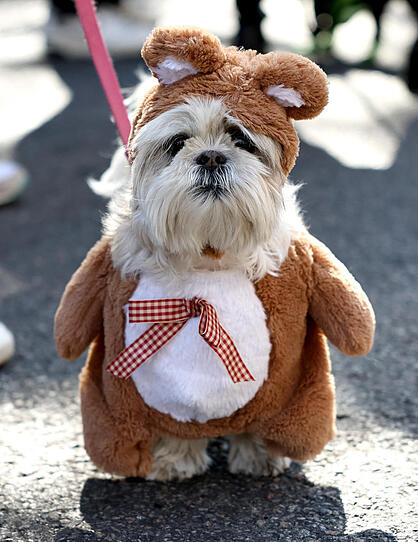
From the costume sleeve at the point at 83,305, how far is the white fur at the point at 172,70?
36 cm

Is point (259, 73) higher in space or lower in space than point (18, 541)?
higher

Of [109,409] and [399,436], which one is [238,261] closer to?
[109,409]

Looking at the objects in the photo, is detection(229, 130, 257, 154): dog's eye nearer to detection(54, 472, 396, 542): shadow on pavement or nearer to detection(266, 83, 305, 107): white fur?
detection(266, 83, 305, 107): white fur

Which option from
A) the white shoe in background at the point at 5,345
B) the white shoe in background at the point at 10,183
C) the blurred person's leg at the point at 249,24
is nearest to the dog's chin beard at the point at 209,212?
the white shoe in background at the point at 5,345

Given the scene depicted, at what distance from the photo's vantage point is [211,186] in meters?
1.22

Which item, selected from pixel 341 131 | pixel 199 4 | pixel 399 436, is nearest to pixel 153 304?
pixel 399 436

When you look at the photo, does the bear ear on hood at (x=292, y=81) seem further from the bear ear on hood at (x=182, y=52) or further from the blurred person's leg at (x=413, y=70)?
the blurred person's leg at (x=413, y=70)

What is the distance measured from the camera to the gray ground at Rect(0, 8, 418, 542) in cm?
141

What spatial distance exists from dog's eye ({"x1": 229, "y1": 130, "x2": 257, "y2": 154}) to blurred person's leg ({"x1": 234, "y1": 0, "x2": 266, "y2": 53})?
3368mm

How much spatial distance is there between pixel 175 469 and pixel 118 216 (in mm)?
513

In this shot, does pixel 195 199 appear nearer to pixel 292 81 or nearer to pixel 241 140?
pixel 241 140

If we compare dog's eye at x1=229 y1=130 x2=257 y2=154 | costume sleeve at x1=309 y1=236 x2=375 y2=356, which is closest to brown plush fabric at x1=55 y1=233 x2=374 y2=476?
costume sleeve at x1=309 y1=236 x2=375 y2=356

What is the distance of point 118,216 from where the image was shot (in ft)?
4.79

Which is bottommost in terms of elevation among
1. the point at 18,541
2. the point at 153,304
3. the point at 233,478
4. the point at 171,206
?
the point at 233,478
